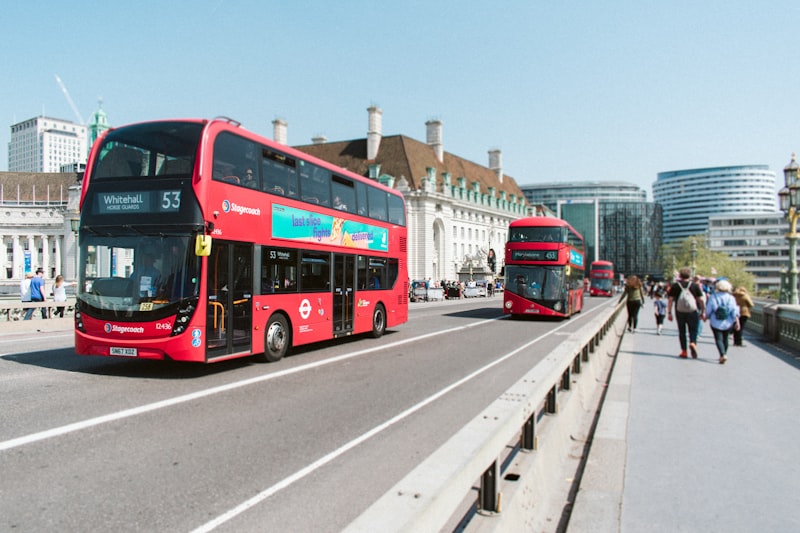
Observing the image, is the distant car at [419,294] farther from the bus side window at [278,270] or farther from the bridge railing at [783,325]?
the bus side window at [278,270]

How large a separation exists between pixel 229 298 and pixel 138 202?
2084 mm

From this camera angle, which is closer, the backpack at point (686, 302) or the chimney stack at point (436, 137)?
the backpack at point (686, 302)

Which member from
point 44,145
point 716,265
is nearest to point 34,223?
point 44,145

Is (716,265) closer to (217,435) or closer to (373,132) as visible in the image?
(373,132)

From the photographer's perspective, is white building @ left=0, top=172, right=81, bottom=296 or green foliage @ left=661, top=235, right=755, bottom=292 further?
green foliage @ left=661, top=235, right=755, bottom=292

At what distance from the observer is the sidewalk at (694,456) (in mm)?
4426

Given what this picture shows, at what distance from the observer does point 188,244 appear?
9234 millimetres

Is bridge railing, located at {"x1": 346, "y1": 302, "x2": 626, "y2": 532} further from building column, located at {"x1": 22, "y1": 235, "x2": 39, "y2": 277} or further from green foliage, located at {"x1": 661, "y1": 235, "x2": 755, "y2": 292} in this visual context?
building column, located at {"x1": 22, "y1": 235, "x2": 39, "y2": 277}

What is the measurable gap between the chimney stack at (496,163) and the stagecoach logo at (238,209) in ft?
356

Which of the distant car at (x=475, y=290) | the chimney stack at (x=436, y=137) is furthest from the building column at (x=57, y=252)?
the distant car at (x=475, y=290)

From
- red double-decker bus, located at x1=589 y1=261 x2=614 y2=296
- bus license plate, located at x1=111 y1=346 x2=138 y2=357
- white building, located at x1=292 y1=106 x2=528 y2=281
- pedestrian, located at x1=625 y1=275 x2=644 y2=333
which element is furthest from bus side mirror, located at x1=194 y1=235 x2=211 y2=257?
white building, located at x1=292 y1=106 x2=528 y2=281

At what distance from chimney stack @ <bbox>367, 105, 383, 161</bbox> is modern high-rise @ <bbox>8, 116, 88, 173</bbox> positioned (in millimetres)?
135845

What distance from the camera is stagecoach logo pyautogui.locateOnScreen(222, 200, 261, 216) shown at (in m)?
9.87

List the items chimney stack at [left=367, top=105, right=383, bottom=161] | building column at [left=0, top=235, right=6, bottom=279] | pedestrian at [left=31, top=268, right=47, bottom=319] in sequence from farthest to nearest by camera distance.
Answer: building column at [left=0, top=235, right=6, bottom=279] < chimney stack at [left=367, top=105, right=383, bottom=161] < pedestrian at [left=31, top=268, right=47, bottom=319]
